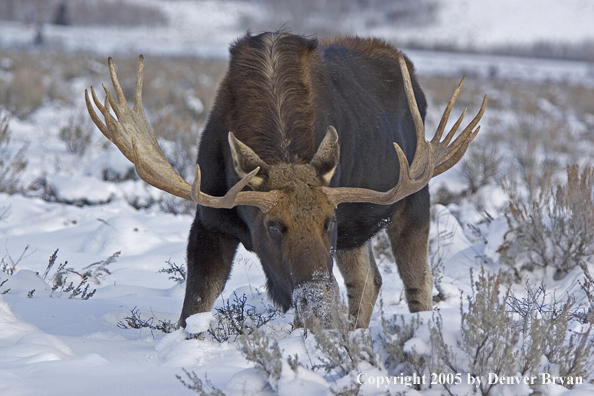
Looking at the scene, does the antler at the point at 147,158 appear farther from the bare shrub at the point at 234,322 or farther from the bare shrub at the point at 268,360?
the bare shrub at the point at 268,360

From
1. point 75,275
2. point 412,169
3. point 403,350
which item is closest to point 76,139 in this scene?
point 75,275

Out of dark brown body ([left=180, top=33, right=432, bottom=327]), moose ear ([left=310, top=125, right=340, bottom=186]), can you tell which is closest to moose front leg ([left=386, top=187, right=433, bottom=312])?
dark brown body ([left=180, top=33, right=432, bottom=327])

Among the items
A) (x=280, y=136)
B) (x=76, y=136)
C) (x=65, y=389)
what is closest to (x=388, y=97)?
(x=280, y=136)

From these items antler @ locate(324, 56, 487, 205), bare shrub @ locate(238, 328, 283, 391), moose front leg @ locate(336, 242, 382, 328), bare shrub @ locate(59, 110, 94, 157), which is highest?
antler @ locate(324, 56, 487, 205)

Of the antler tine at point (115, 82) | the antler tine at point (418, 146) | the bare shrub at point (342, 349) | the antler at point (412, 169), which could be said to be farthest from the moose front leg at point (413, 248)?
the bare shrub at point (342, 349)

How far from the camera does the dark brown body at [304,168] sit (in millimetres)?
3162

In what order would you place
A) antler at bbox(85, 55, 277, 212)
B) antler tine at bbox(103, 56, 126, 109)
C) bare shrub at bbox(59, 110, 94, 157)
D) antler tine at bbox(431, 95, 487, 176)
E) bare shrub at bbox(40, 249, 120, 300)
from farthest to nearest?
1. bare shrub at bbox(59, 110, 94, 157)
2. bare shrub at bbox(40, 249, 120, 300)
3. antler tine at bbox(431, 95, 487, 176)
4. antler tine at bbox(103, 56, 126, 109)
5. antler at bbox(85, 55, 277, 212)

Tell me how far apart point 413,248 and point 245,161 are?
178 centimetres

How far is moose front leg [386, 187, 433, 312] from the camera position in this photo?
4453mm

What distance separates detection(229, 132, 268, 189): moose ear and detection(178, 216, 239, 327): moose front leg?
58cm

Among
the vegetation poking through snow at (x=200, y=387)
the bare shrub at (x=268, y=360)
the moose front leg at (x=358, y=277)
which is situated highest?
the bare shrub at (x=268, y=360)

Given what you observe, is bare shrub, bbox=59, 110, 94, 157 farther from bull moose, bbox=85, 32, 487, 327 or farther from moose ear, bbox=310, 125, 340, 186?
moose ear, bbox=310, 125, 340, 186

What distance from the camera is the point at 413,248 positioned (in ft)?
14.8

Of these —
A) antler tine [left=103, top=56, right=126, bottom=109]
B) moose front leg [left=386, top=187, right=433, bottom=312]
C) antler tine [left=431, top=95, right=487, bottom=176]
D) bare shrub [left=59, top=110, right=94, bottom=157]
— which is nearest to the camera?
antler tine [left=103, top=56, right=126, bottom=109]
